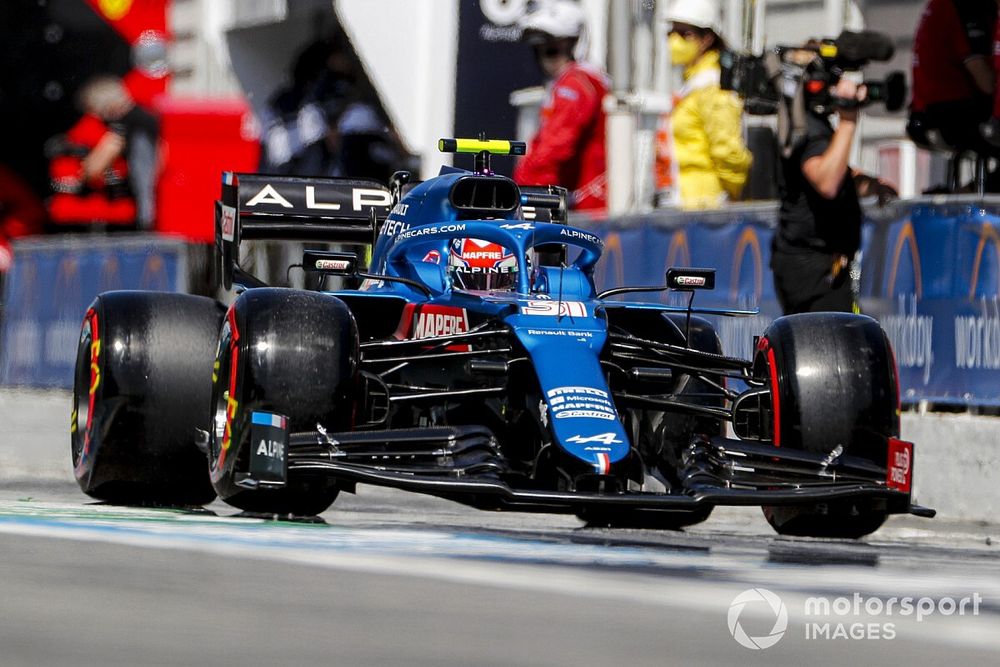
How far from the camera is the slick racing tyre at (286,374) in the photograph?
7.65 m

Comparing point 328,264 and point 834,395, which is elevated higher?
point 328,264

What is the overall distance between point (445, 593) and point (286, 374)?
2512 mm

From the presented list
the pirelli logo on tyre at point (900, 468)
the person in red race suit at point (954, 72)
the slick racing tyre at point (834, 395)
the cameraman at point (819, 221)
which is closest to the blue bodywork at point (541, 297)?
the slick racing tyre at point (834, 395)

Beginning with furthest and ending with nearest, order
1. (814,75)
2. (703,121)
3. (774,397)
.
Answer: (703,121)
(814,75)
(774,397)

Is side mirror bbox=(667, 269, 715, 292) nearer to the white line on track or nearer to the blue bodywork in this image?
the blue bodywork

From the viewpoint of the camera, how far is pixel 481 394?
797cm

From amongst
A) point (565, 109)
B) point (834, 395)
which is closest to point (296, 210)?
point (565, 109)

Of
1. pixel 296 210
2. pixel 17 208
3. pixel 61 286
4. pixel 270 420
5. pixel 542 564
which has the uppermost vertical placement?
pixel 17 208

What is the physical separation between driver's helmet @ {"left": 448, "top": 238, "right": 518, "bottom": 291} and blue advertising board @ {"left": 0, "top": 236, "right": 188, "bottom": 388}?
661cm

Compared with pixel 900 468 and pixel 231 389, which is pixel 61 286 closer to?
pixel 231 389

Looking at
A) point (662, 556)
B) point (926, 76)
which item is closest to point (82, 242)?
point (926, 76)

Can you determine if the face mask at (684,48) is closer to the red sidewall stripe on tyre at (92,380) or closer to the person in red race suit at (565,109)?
the person in red race suit at (565,109)

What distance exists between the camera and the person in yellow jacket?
12.1m

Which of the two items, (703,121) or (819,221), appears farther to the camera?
(703,121)
